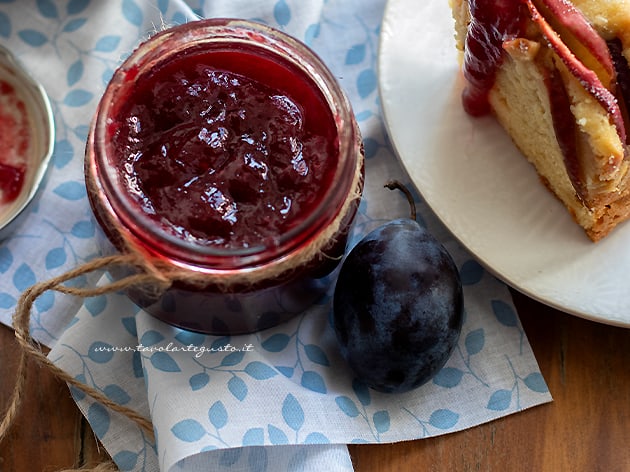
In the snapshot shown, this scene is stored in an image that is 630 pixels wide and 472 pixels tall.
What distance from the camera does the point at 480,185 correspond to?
5.08ft

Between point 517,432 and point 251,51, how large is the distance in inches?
32.9

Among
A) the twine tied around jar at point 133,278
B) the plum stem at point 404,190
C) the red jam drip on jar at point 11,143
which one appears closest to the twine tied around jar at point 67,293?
the twine tied around jar at point 133,278

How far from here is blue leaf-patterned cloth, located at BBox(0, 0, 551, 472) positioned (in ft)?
4.69

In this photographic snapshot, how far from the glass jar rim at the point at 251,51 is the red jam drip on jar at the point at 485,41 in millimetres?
327

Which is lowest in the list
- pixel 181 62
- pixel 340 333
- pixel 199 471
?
pixel 199 471

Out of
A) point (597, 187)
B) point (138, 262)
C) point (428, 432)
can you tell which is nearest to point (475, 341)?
point (428, 432)

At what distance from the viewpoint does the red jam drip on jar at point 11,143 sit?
1.59m

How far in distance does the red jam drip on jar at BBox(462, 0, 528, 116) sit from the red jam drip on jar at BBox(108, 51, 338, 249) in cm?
36

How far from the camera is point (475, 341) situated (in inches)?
60.7

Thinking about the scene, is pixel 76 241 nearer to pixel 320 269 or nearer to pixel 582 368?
pixel 320 269

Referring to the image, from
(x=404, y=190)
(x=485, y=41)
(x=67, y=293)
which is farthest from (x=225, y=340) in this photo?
(x=485, y=41)

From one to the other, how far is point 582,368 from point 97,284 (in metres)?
0.94

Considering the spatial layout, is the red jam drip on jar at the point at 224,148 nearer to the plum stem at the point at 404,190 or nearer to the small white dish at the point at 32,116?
the plum stem at the point at 404,190

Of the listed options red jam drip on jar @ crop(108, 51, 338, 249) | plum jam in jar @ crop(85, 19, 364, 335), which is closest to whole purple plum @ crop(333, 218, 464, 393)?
plum jam in jar @ crop(85, 19, 364, 335)
